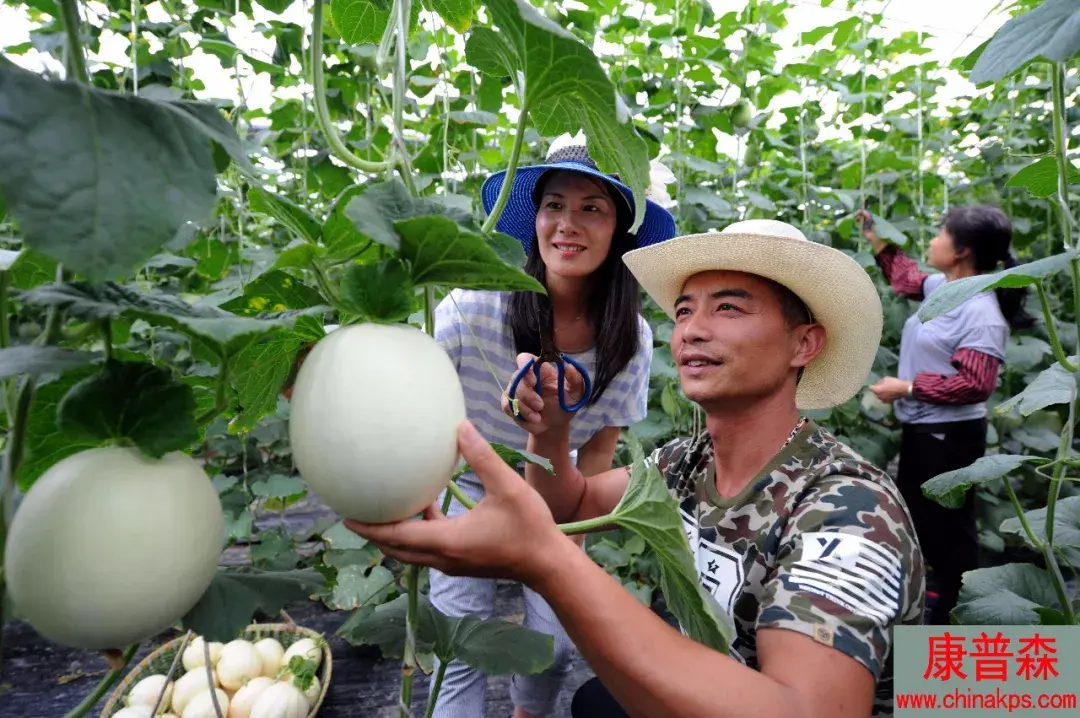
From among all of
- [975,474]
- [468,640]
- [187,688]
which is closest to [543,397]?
[468,640]

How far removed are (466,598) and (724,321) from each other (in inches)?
45.0

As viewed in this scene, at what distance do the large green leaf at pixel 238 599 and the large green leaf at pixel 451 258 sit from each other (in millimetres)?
307

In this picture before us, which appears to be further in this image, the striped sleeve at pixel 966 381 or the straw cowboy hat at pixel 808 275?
the striped sleeve at pixel 966 381

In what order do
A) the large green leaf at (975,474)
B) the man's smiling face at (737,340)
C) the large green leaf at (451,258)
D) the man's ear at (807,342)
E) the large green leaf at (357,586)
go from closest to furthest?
the large green leaf at (451,258) < the man's smiling face at (737,340) < the man's ear at (807,342) < the large green leaf at (975,474) < the large green leaf at (357,586)

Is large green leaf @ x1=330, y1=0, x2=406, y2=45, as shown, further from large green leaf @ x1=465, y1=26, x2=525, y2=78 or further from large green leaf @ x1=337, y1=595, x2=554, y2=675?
large green leaf @ x1=337, y1=595, x2=554, y2=675

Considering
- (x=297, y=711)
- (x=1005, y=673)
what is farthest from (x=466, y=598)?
(x=1005, y=673)

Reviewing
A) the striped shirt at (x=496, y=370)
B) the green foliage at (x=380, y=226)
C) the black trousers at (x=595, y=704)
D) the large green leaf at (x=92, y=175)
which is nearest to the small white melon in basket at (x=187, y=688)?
the green foliage at (x=380, y=226)

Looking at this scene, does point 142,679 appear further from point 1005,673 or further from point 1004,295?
point 1004,295

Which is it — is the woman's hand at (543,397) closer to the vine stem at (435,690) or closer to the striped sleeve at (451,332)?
the vine stem at (435,690)

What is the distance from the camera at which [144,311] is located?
1.52 ft

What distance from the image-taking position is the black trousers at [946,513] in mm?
2750

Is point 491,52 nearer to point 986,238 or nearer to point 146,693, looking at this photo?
point 146,693

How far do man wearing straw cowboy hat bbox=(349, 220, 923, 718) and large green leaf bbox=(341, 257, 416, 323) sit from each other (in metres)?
0.12

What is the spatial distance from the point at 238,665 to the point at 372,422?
6.03 ft
